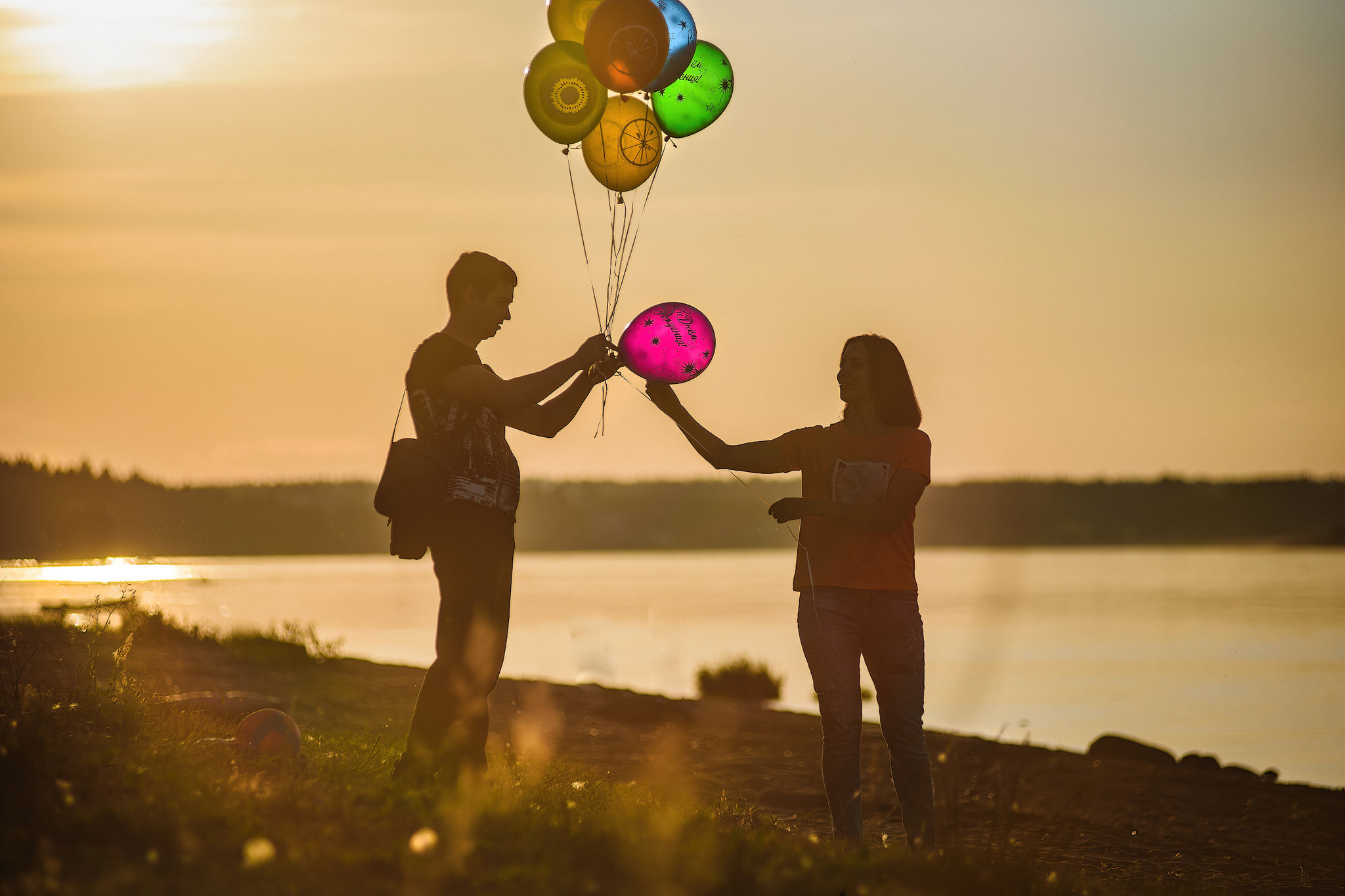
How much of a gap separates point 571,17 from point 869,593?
336 cm

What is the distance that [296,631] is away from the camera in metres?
12.6

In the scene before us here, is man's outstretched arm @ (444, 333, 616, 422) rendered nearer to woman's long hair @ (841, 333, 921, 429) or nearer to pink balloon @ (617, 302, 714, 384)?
pink balloon @ (617, 302, 714, 384)

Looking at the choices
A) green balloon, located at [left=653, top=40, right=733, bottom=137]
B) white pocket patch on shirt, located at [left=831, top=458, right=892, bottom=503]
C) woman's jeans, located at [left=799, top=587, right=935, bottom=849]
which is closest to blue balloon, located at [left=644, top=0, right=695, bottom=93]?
green balloon, located at [left=653, top=40, right=733, bottom=137]

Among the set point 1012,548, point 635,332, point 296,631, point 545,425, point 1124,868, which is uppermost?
point 1012,548

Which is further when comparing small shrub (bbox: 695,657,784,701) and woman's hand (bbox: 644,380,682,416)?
small shrub (bbox: 695,657,784,701)

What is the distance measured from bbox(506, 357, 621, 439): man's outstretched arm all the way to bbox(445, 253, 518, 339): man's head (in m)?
0.45

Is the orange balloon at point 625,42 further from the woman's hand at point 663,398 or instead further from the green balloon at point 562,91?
the woman's hand at point 663,398

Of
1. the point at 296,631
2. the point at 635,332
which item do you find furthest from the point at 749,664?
the point at 635,332

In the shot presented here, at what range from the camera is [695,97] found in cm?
618

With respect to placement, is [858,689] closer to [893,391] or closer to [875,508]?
[875,508]

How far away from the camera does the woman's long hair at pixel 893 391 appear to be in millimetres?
5055

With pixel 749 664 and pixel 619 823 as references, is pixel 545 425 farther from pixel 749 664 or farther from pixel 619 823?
pixel 749 664

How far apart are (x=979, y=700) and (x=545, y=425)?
15.2m

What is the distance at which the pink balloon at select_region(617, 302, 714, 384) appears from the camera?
17.6 feet
